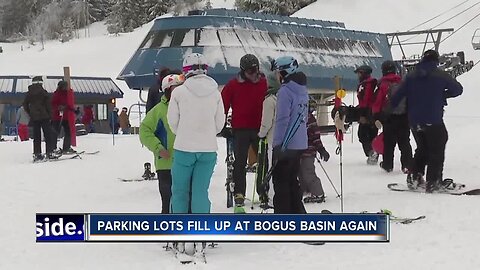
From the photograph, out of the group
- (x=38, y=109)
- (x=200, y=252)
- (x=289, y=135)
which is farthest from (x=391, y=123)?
(x=38, y=109)

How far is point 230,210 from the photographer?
773 cm

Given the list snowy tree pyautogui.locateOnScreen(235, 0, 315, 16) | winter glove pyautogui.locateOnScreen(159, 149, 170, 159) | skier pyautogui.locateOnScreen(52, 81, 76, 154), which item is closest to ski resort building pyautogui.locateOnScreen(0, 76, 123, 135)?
skier pyautogui.locateOnScreen(52, 81, 76, 154)

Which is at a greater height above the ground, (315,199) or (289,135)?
(289,135)

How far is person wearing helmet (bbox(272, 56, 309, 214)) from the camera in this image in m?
6.21

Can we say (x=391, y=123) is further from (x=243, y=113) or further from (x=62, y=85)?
(x=62, y=85)

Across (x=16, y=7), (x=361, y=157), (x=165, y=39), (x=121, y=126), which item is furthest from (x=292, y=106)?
(x=16, y=7)

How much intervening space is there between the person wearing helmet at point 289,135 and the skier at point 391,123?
404cm

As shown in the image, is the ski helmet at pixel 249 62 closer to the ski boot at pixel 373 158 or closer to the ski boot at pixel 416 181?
the ski boot at pixel 416 181

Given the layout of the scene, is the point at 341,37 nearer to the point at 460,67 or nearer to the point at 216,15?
the point at 216,15

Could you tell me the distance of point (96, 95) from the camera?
33.2 meters

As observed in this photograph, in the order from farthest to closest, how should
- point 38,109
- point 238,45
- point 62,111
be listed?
point 238,45
point 62,111
point 38,109

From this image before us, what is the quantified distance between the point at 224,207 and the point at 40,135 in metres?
7.33

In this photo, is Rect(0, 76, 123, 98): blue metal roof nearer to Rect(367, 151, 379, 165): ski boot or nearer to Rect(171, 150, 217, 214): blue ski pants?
Rect(367, 151, 379, 165): ski boot

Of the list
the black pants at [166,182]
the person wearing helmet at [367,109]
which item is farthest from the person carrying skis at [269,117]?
the person wearing helmet at [367,109]
